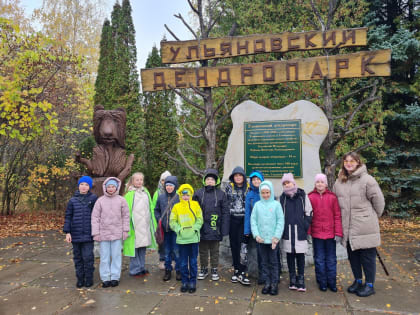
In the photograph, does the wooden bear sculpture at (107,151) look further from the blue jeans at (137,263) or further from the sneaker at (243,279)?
the sneaker at (243,279)

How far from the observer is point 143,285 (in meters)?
4.11

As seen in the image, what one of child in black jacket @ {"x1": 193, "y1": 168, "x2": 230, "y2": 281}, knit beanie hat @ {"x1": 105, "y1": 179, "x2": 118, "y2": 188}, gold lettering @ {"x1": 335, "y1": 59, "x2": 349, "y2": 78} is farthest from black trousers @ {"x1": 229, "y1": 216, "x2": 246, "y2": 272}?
gold lettering @ {"x1": 335, "y1": 59, "x2": 349, "y2": 78}

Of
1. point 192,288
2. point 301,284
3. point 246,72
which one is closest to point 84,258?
point 192,288

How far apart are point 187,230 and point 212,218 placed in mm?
397

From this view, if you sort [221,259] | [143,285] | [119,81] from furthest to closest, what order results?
[119,81] → [221,259] → [143,285]

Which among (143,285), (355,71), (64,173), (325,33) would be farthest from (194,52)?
(64,173)

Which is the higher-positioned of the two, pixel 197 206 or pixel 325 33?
pixel 325 33

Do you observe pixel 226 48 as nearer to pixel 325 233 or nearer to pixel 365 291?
pixel 325 233

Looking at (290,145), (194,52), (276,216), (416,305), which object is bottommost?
(416,305)

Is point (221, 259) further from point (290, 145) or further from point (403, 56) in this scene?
point (403, 56)

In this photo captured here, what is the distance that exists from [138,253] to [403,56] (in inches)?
371

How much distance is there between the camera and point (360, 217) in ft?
11.9

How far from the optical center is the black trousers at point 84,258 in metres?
4.07

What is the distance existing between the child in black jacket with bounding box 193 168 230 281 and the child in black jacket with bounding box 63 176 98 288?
1481 mm
